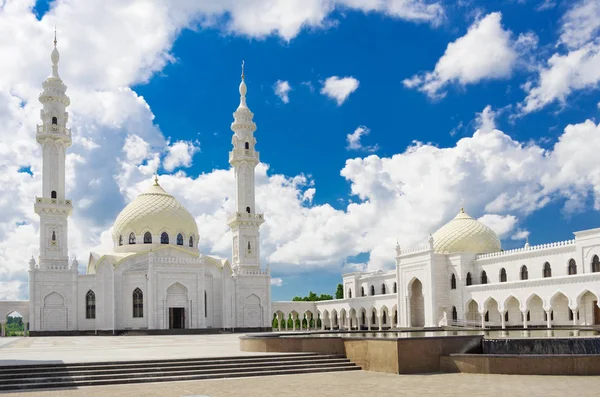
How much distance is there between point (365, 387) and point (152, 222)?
4127 centimetres

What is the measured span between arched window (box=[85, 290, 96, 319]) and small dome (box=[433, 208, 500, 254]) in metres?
24.8

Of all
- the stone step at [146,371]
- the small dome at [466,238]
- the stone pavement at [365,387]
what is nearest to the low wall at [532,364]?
the stone pavement at [365,387]

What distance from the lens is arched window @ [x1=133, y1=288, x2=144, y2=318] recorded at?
1866 inches

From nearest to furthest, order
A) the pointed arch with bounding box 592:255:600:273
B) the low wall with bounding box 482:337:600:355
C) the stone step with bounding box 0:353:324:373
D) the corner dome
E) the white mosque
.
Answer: the stone step with bounding box 0:353:324:373 < the low wall with bounding box 482:337:600:355 < the pointed arch with bounding box 592:255:600:273 < the white mosque < the corner dome

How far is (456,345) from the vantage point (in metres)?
15.6

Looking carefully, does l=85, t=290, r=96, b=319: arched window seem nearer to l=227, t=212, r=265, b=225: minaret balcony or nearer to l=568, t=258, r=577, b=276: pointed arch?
l=227, t=212, r=265, b=225: minaret balcony

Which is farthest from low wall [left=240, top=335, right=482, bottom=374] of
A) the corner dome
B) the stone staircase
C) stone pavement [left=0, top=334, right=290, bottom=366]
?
the corner dome

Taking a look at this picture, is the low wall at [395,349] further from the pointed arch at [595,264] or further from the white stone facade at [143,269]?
the white stone facade at [143,269]

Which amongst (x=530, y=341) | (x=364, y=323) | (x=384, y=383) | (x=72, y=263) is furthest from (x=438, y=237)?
(x=384, y=383)

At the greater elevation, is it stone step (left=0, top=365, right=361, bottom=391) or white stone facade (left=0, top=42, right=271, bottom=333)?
white stone facade (left=0, top=42, right=271, bottom=333)

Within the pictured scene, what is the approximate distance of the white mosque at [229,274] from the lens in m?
40.5

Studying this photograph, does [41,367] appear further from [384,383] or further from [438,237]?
[438,237]

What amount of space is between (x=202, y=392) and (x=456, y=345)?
250 inches

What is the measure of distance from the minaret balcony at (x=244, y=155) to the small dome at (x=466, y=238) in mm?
15833
